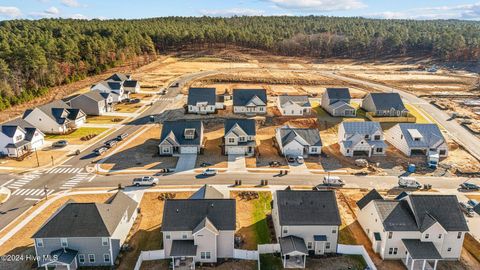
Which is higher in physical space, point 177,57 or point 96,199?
point 177,57

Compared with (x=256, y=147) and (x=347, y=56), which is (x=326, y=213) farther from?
(x=347, y=56)

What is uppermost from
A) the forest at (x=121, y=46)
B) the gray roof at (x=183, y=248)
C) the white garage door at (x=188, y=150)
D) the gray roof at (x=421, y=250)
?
the forest at (x=121, y=46)

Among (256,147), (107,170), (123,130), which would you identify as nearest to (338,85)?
(256,147)

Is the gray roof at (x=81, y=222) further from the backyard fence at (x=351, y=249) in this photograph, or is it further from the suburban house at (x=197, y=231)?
the backyard fence at (x=351, y=249)

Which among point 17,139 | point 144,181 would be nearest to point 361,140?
point 144,181

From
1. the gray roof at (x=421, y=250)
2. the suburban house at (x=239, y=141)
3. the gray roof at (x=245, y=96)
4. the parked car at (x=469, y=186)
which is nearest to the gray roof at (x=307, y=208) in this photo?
the gray roof at (x=421, y=250)

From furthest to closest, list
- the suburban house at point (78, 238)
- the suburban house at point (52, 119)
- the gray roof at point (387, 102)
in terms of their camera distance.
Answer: the gray roof at point (387, 102), the suburban house at point (52, 119), the suburban house at point (78, 238)

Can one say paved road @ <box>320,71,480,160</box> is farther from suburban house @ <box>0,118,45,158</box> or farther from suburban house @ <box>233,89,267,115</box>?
suburban house @ <box>0,118,45,158</box>
